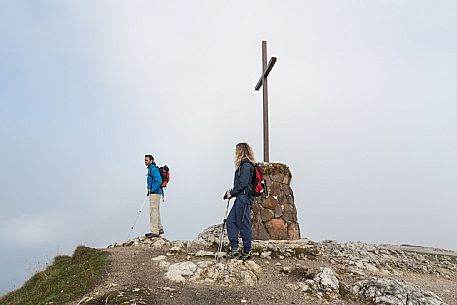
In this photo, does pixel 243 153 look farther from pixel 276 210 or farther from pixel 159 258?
pixel 276 210

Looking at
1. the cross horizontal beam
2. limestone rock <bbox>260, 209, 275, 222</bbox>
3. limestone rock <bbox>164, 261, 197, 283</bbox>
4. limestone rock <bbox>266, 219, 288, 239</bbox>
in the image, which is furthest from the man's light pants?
the cross horizontal beam

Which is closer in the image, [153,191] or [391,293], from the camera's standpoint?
[391,293]

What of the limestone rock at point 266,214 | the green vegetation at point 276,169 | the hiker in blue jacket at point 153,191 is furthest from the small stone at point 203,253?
the green vegetation at point 276,169

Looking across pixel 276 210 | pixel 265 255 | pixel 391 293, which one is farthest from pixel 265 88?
pixel 391 293

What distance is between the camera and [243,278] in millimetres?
7578

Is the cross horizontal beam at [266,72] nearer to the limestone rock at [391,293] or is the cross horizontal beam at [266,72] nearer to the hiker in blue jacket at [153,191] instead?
the hiker in blue jacket at [153,191]

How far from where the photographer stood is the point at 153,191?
10898 mm

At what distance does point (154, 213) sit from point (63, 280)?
3.05 m

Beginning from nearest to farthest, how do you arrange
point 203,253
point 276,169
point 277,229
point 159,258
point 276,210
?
point 159,258 < point 203,253 < point 277,229 < point 276,210 < point 276,169

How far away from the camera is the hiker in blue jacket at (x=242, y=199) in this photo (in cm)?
831

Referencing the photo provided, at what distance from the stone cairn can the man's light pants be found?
8.29 ft

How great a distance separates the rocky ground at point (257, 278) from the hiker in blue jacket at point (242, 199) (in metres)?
0.44

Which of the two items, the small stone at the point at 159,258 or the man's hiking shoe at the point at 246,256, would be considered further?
the small stone at the point at 159,258

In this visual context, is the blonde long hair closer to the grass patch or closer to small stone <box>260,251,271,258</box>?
small stone <box>260,251,271,258</box>
